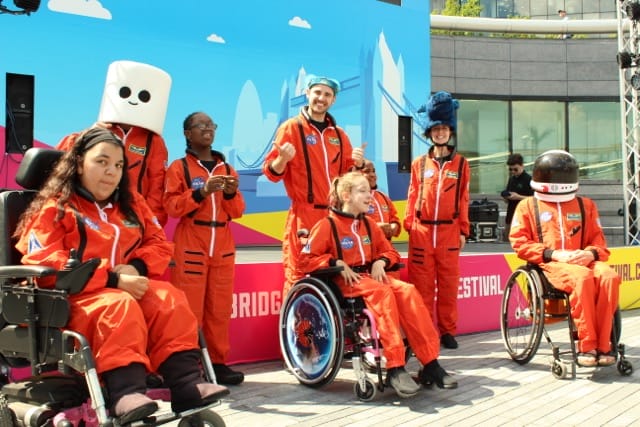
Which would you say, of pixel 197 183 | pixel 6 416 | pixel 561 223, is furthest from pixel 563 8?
pixel 6 416

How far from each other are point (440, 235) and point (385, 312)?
1.72m

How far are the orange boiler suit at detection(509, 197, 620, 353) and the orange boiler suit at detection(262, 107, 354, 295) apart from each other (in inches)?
48.3

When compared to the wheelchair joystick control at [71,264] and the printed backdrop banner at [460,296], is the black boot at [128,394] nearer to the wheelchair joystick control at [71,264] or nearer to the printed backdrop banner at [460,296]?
the wheelchair joystick control at [71,264]

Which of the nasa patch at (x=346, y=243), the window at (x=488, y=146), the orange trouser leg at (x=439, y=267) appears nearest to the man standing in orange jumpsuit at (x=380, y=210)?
the orange trouser leg at (x=439, y=267)

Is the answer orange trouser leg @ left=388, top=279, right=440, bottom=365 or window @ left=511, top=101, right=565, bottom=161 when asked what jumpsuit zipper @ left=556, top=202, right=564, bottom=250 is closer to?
orange trouser leg @ left=388, top=279, right=440, bottom=365

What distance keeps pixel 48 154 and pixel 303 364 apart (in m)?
1.75

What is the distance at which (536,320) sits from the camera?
3.97 meters

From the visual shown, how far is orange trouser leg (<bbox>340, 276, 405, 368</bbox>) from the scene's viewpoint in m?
3.27

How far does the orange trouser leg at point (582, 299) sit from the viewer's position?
149 inches

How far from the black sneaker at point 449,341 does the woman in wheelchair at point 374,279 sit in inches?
52.8

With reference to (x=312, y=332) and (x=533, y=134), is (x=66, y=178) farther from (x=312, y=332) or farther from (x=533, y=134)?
(x=533, y=134)

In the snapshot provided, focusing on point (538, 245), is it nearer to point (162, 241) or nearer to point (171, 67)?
point (162, 241)

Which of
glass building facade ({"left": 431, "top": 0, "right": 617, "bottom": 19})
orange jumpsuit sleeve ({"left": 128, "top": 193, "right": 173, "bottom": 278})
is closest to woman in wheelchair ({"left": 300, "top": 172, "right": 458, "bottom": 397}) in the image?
orange jumpsuit sleeve ({"left": 128, "top": 193, "right": 173, "bottom": 278})

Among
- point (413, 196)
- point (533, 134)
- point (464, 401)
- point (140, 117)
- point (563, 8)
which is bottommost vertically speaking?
point (464, 401)
